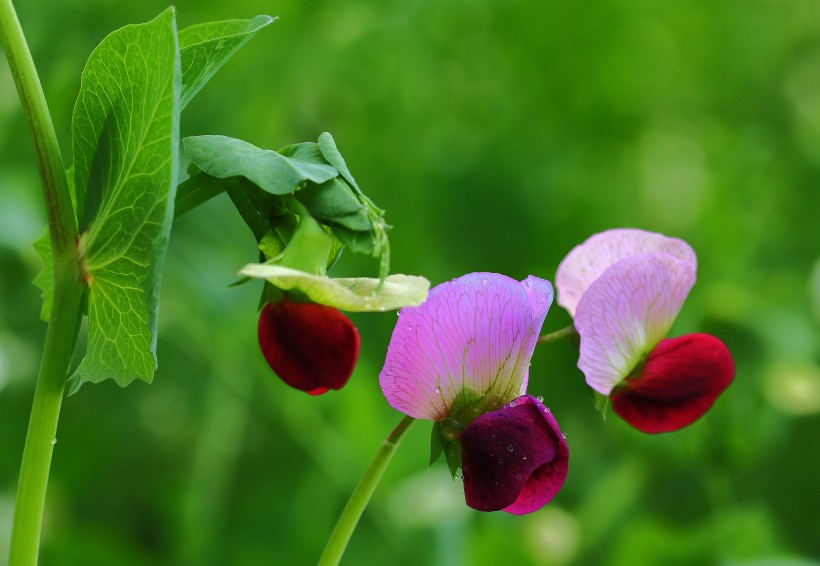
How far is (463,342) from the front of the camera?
1.31 feet

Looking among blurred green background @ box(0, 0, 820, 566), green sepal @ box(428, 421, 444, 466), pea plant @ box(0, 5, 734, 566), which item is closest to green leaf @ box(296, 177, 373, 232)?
pea plant @ box(0, 5, 734, 566)

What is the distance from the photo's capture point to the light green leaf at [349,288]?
326 mm

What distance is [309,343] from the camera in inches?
14.6

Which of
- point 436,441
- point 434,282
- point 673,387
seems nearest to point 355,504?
point 436,441

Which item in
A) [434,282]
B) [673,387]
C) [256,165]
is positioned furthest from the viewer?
[434,282]

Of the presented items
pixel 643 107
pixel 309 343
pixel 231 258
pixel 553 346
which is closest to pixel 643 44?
pixel 643 107

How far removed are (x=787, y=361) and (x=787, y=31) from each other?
1024 millimetres

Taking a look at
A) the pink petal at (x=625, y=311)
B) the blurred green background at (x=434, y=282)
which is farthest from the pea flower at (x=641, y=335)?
the blurred green background at (x=434, y=282)

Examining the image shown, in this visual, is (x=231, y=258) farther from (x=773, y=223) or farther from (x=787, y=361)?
(x=773, y=223)

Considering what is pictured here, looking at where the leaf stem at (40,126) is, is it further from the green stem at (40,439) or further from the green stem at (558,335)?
the green stem at (558,335)

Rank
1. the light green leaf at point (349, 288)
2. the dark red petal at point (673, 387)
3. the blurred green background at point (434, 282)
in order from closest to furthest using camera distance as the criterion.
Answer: the light green leaf at point (349, 288), the dark red petal at point (673, 387), the blurred green background at point (434, 282)

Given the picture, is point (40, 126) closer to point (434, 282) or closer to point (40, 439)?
point (40, 439)

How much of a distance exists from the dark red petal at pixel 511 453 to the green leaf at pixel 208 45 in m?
0.17

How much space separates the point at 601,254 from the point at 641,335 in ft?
0.14
